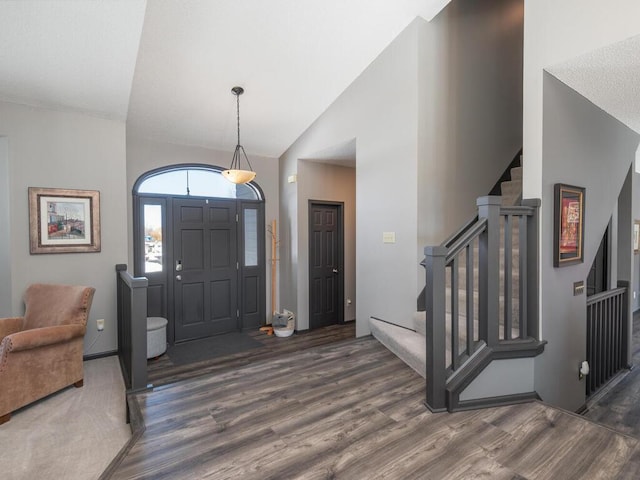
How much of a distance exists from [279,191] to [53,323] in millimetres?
3432

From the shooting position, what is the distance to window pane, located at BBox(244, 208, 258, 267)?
17.2ft

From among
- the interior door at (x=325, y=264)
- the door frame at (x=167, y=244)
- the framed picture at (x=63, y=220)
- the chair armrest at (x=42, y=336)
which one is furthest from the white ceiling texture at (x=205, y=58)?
the chair armrest at (x=42, y=336)

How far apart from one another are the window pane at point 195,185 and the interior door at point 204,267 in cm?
13

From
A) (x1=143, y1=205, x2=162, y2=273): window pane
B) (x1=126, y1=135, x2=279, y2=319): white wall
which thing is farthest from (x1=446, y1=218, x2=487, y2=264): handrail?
(x1=143, y1=205, x2=162, y2=273): window pane

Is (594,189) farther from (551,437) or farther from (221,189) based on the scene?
(221,189)

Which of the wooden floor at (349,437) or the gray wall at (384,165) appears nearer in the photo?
the wooden floor at (349,437)

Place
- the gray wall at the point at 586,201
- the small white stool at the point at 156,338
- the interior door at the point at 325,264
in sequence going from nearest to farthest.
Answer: the gray wall at the point at 586,201
the small white stool at the point at 156,338
the interior door at the point at 325,264

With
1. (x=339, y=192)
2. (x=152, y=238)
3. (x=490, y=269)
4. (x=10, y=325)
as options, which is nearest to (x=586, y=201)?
(x=490, y=269)

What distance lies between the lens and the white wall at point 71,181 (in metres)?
3.31

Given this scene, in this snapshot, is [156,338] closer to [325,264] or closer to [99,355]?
[99,355]

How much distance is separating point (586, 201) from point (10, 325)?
5227 mm

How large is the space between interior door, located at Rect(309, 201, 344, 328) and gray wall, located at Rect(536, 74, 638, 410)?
325cm

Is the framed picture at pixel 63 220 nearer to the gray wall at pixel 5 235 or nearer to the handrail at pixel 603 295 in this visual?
the gray wall at pixel 5 235

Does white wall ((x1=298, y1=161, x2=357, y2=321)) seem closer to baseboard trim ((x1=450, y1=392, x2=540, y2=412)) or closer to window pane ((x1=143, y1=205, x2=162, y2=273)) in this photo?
window pane ((x1=143, y1=205, x2=162, y2=273))
